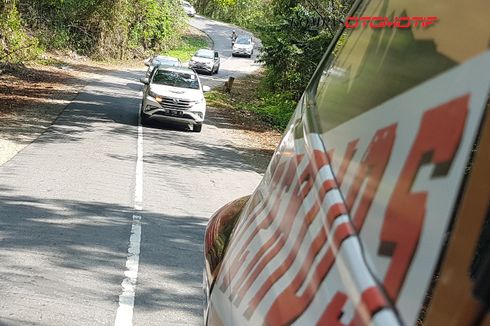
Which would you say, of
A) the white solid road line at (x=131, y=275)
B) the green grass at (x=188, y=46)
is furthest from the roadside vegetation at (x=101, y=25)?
the white solid road line at (x=131, y=275)

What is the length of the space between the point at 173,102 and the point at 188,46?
39.4m

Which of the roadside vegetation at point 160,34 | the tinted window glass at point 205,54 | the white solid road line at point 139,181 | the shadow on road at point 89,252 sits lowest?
the tinted window glass at point 205,54

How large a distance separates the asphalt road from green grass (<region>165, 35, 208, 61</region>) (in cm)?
3491

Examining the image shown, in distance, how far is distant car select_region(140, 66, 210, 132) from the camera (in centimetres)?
1870

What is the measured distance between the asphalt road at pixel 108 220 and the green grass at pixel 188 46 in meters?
34.9

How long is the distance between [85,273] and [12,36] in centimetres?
1890

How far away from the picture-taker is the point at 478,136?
3.38 feet

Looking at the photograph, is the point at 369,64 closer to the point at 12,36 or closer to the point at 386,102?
the point at 386,102

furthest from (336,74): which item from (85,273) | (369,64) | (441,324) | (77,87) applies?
(77,87)

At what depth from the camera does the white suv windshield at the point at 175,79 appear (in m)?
19.7

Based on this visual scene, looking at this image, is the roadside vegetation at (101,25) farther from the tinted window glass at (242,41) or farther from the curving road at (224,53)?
the tinted window glass at (242,41)

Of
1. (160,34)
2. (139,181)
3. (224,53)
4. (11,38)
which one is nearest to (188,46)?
(224,53)

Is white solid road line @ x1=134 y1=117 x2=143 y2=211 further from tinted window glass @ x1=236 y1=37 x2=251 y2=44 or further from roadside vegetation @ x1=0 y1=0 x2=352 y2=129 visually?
tinted window glass @ x1=236 y1=37 x2=251 y2=44

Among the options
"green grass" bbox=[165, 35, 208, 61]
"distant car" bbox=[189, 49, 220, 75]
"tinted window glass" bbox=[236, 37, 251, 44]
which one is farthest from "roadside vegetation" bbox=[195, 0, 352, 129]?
"tinted window glass" bbox=[236, 37, 251, 44]
